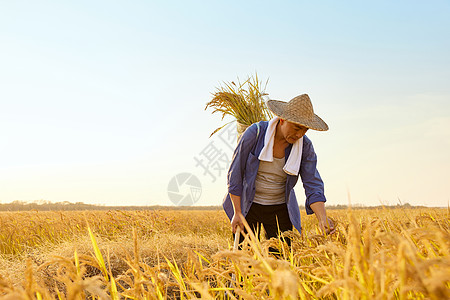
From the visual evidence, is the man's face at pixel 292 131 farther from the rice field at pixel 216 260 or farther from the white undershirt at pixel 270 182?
the rice field at pixel 216 260

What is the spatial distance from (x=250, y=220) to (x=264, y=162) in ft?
1.87

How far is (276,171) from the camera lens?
3480mm

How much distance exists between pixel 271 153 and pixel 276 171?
0.24m

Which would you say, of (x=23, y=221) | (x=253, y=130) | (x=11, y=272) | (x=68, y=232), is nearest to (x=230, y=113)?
(x=253, y=130)

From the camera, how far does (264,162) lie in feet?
11.3

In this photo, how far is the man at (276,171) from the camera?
3178 mm

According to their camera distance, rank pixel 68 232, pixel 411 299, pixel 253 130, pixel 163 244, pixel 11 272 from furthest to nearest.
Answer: pixel 68 232
pixel 163 244
pixel 11 272
pixel 253 130
pixel 411 299

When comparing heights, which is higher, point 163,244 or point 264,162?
point 264,162

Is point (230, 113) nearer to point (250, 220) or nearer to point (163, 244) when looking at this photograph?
point (250, 220)

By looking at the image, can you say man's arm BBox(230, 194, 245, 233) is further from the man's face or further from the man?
the man's face

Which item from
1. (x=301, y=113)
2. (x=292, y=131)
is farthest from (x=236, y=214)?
(x=301, y=113)

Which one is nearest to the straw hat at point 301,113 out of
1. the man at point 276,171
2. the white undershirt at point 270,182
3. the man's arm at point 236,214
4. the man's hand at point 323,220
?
the man at point 276,171

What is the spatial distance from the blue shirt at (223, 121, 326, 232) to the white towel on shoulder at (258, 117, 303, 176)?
0.29 ft

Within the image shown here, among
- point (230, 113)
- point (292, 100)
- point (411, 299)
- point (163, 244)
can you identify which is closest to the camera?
point (411, 299)
